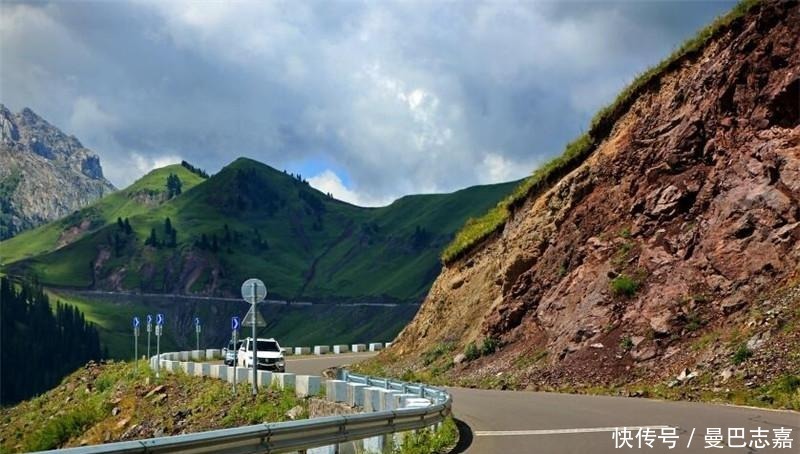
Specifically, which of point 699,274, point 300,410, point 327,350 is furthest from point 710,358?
point 327,350

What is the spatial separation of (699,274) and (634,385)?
4.16 meters

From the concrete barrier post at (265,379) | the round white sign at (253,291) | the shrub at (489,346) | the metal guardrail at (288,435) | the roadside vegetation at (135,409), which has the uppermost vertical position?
the round white sign at (253,291)

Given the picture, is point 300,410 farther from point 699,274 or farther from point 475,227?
point 475,227

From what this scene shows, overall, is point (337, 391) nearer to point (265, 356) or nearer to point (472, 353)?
point (472, 353)

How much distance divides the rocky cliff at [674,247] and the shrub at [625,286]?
38mm

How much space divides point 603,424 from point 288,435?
263 inches

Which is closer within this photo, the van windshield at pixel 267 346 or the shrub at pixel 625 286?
the shrub at pixel 625 286

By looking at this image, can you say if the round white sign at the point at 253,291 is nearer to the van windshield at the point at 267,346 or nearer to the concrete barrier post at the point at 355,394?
the concrete barrier post at the point at 355,394

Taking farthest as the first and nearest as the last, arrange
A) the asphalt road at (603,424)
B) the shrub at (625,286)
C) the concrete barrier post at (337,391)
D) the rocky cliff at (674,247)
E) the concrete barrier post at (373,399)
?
the shrub at (625,286)
the rocky cliff at (674,247)
the concrete barrier post at (337,391)
the concrete barrier post at (373,399)
the asphalt road at (603,424)

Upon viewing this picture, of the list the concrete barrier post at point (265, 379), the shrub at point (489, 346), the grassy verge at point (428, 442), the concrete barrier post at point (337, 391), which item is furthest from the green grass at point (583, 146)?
the grassy verge at point (428, 442)

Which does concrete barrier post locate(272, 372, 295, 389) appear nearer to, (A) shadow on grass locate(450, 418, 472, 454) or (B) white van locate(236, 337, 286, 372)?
(A) shadow on grass locate(450, 418, 472, 454)

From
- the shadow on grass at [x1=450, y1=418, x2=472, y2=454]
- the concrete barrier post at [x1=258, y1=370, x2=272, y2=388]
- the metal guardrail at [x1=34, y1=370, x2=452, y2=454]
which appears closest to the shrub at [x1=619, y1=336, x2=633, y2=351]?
the shadow on grass at [x1=450, y1=418, x2=472, y2=454]

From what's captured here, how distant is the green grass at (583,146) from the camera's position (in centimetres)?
3024

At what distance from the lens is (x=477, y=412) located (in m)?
19.1
